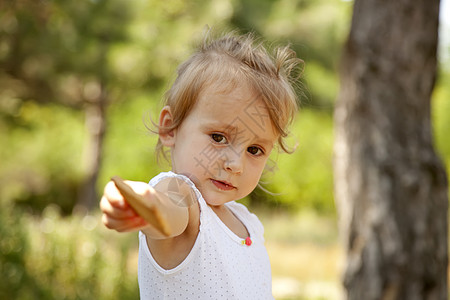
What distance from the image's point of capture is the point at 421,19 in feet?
10.8

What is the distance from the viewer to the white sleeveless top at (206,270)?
3.42 feet

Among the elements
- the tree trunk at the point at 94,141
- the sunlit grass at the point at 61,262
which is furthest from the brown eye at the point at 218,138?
the tree trunk at the point at 94,141

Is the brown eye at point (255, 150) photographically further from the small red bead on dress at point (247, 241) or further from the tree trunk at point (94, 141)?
the tree trunk at point (94, 141)

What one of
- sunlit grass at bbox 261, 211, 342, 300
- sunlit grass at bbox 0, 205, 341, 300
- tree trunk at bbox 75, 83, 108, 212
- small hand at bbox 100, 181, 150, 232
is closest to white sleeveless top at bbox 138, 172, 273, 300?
small hand at bbox 100, 181, 150, 232

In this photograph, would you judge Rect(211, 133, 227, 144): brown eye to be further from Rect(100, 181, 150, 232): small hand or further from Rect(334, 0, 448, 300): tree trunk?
Rect(334, 0, 448, 300): tree trunk

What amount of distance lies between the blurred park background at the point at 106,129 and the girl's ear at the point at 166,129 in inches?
118

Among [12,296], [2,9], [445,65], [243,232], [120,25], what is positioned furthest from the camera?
[445,65]

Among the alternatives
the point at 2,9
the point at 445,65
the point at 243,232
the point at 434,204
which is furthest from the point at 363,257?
the point at 445,65

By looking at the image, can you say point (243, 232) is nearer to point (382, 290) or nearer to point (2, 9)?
point (382, 290)

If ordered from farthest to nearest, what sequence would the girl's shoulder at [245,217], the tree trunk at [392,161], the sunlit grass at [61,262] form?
the sunlit grass at [61,262], the tree trunk at [392,161], the girl's shoulder at [245,217]

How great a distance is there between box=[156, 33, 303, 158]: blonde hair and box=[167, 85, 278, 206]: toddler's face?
20mm

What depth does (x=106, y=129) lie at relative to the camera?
515 inches

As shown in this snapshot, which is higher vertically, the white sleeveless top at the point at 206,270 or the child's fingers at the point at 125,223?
the child's fingers at the point at 125,223

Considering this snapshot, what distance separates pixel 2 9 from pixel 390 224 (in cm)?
674
